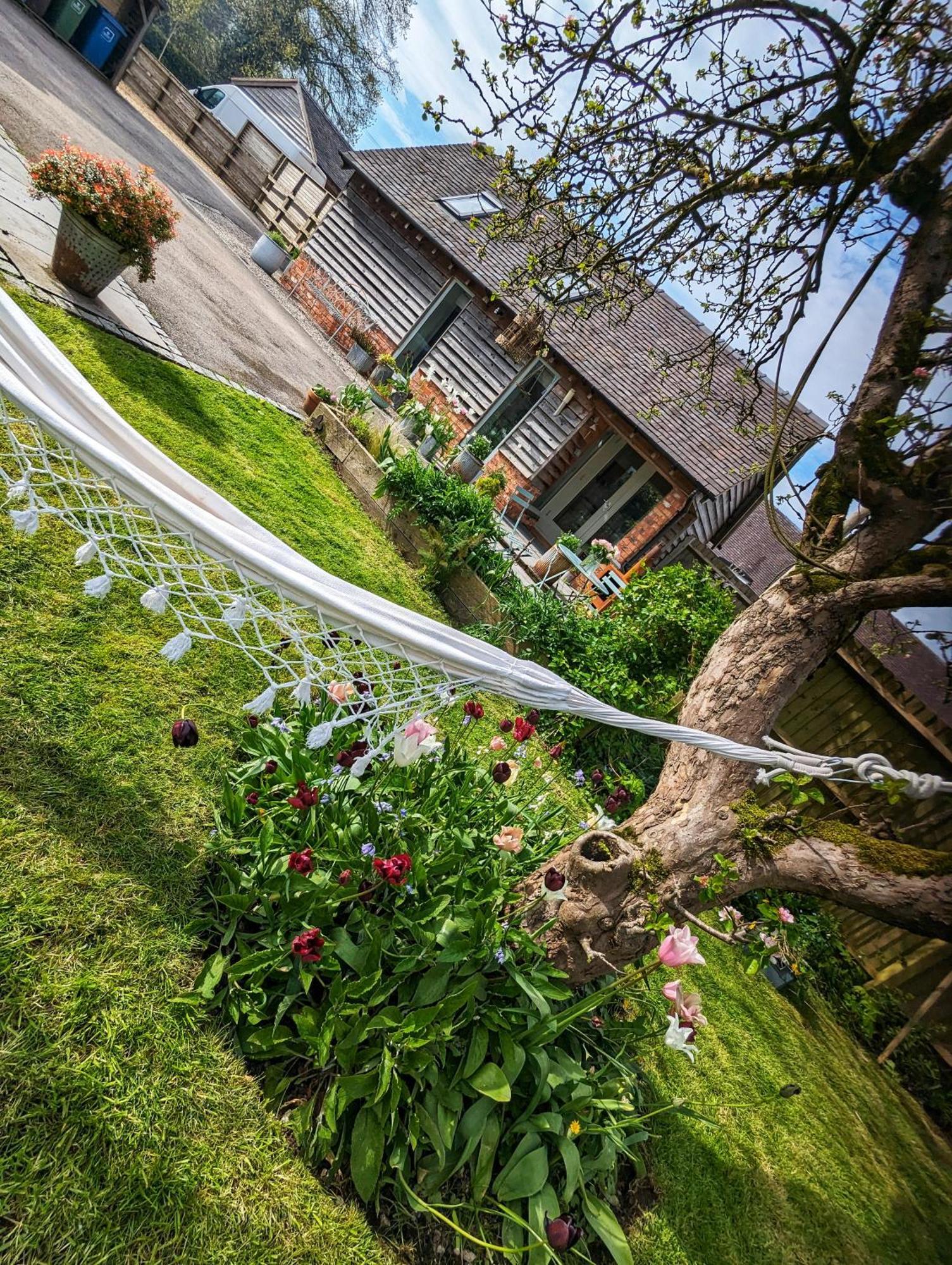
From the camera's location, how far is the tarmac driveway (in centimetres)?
621

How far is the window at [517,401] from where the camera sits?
11094 mm

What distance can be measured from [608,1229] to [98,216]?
5.69 metres

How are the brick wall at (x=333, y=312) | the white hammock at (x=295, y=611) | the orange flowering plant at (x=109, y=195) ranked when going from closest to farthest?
1. the white hammock at (x=295, y=611)
2. the orange flowering plant at (x=109, y=195)
3. the brick wall at (x=333, y=312)

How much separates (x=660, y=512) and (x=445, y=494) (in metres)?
5.24

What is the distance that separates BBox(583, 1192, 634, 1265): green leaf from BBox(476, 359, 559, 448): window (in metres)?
Answer: 10.5

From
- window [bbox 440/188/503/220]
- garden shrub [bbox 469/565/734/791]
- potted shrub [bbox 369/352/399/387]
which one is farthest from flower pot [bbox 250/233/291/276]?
garden shrub [bbox 469/565/734/791]

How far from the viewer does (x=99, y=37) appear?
12891mm

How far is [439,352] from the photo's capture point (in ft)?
38.8

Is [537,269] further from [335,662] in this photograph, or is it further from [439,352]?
[439,352]

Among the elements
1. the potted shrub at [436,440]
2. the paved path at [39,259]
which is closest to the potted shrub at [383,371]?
the potted shrub at [436,440]

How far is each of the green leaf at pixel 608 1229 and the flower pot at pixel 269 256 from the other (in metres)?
13.8

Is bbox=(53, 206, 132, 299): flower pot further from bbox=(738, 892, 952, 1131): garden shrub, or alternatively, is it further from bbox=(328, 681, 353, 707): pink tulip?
bbox=(738, 892, 952, 1131): garden shrub

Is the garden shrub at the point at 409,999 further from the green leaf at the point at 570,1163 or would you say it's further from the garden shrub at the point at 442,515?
the garden shrub at the point at 442,515

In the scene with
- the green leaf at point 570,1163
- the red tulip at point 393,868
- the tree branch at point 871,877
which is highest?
the tree branch at point 871,877
